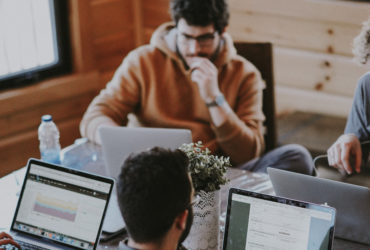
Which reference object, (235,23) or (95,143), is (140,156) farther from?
(235,23)

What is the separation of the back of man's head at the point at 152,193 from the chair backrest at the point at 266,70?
1439 mm

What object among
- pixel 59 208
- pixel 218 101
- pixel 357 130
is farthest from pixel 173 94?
pixel 59 208

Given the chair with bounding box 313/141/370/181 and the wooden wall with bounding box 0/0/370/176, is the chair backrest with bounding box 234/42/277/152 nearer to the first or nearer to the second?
the chair with bounding box 313/141/370/181

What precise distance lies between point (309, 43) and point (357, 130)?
4.51 feet

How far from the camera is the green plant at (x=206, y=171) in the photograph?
154 cm

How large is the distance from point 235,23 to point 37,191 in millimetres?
2248

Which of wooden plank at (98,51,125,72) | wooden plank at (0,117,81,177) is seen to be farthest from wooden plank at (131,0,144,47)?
wooden plank at (0,117,81,177)

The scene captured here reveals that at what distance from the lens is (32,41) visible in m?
3.38

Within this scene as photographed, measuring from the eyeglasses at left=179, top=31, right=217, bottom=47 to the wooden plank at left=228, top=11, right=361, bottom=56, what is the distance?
1124mm

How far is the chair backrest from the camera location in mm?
2617

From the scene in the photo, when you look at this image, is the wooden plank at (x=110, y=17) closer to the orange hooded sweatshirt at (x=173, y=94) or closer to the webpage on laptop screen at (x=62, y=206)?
the orange hooded sweatshirt at (x=173, y=94)

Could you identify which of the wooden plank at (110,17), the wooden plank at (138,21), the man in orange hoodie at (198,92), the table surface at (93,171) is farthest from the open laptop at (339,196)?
the wooden plank at (138,21)

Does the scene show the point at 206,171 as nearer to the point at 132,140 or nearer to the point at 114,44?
the point at 132,140

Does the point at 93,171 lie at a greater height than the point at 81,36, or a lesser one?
lesser
